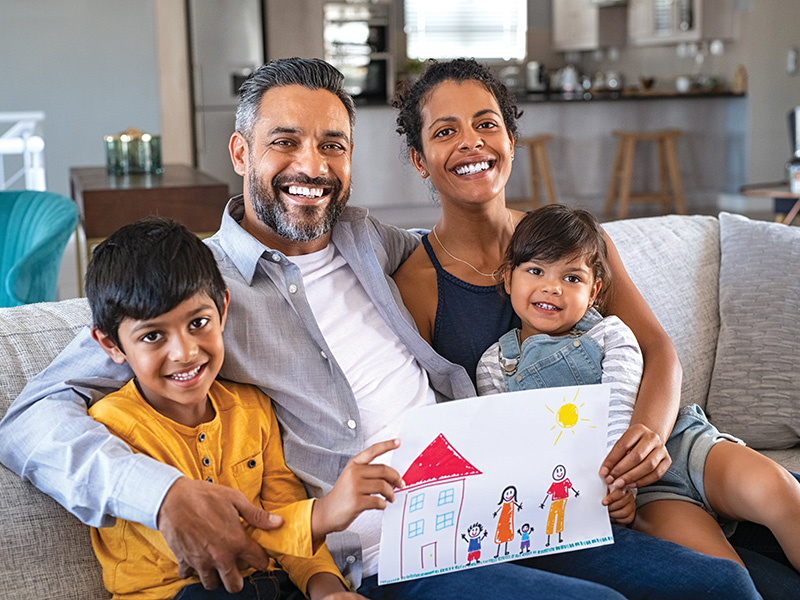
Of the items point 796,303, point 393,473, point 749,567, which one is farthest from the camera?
point 796,303

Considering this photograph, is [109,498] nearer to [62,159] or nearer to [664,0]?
[62,159]

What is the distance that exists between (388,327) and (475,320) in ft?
0.68

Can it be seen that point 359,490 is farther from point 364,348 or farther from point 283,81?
point 283,81

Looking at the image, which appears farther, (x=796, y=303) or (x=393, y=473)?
(x=796, y=303)

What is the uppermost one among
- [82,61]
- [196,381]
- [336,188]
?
[82,61]

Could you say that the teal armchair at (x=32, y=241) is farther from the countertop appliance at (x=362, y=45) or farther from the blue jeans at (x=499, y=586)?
the countertop appliance at (x=362, y=45)

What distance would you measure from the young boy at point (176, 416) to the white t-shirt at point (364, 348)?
0.27 meters

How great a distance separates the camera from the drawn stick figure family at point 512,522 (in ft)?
4.07

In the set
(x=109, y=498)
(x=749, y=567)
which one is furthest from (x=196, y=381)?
(x=749, y=567)

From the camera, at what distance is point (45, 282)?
2797 millimetres

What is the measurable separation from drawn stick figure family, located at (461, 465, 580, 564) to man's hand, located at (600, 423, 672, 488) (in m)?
0.08

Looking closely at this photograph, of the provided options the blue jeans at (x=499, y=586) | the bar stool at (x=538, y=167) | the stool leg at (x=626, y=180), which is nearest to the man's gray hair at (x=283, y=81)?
the blue jeans at (x=499, y=586)

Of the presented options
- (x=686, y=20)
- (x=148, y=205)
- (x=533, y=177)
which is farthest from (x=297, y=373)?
(x=686, y=20)

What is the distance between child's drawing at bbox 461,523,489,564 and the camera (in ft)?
4.04
